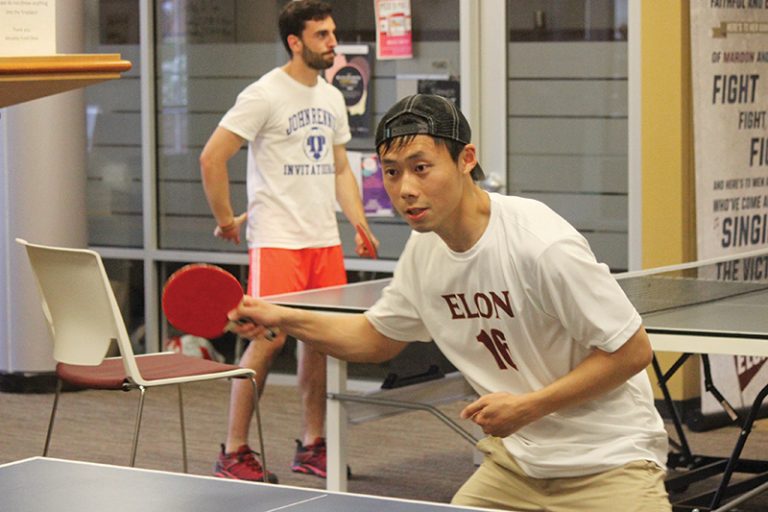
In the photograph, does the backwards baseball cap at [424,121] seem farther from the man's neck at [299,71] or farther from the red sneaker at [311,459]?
the red sneaker at [311,459]

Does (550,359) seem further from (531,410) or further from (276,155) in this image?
(276,155)

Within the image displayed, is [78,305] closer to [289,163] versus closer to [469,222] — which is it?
[289,163]

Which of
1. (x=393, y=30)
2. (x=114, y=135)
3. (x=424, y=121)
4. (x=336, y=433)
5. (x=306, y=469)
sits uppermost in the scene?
(x=393, y=30)

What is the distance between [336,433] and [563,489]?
1799 millimetres

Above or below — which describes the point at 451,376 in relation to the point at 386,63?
below

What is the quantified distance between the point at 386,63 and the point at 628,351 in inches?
180

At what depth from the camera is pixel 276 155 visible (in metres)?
5.36

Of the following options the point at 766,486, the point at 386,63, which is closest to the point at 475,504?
the point at 766,486

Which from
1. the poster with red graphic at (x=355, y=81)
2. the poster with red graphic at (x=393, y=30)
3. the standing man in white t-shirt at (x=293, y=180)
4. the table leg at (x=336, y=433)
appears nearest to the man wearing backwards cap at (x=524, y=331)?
the table leg at (x=336, y=433)

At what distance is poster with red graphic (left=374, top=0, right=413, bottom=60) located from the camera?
7.03 metres

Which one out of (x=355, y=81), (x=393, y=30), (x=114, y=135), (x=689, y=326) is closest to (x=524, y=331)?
(x=689, y=326)

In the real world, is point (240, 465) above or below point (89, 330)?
below

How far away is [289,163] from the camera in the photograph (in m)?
5.37

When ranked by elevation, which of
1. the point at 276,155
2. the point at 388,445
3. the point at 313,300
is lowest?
the point at 388,445
